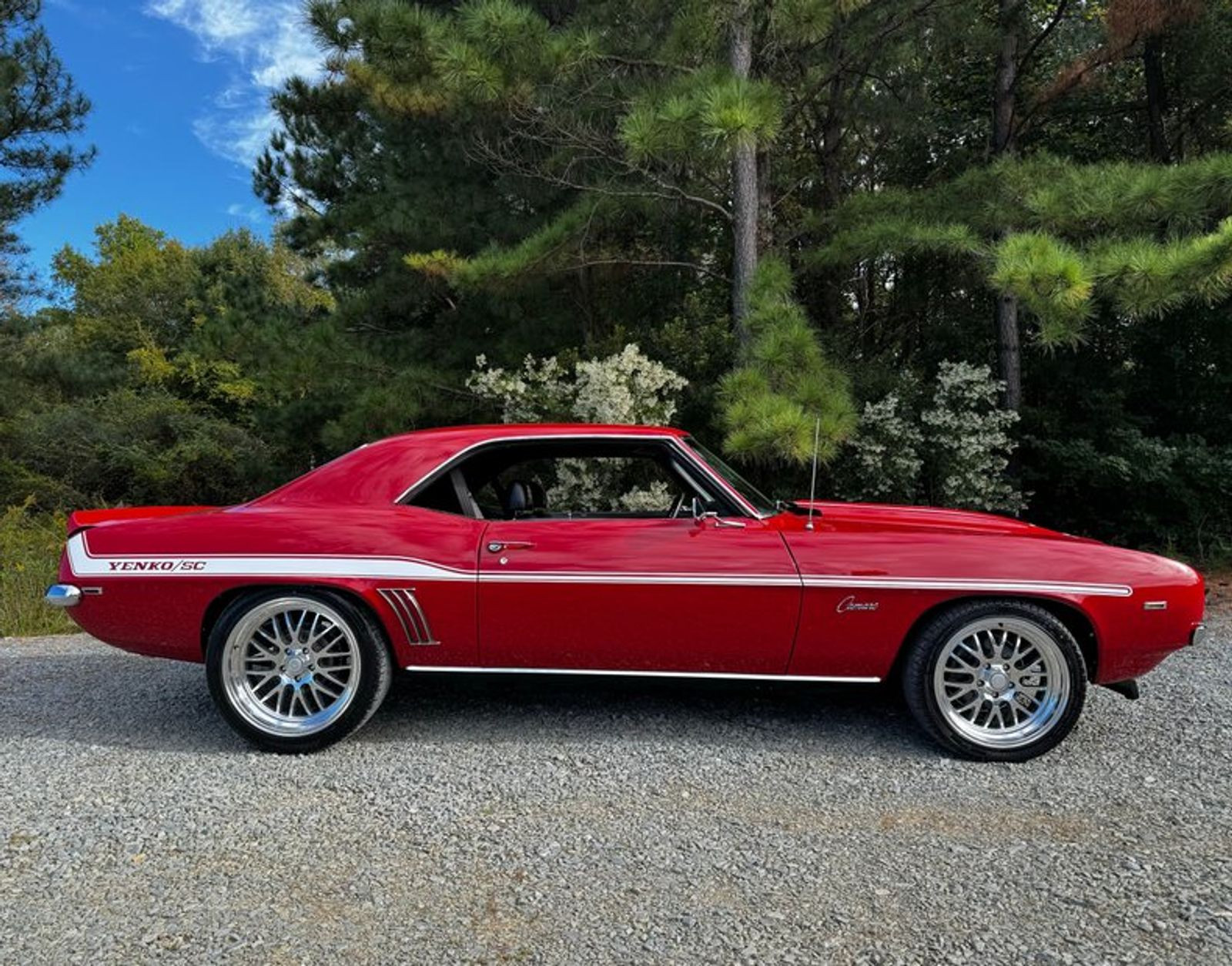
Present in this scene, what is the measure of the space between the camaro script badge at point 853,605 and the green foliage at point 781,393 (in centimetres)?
243

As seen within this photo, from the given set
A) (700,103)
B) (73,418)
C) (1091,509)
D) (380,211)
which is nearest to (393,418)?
(380,211)

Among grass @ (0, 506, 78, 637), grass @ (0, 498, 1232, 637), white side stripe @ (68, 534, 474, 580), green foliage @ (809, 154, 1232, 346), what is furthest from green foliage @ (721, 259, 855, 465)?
grass @ (0, 506, 78, 637)

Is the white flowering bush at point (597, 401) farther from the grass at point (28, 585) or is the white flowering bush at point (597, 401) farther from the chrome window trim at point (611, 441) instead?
the grass at point (28, 585)

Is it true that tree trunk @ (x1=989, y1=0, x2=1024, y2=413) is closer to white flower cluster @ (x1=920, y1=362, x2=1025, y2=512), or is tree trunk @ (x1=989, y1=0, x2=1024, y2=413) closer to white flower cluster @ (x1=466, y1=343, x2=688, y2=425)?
white flower cluster @ (x1=920, y1=362, x2=1025, y2=512)

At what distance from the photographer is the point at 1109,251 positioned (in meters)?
6.16

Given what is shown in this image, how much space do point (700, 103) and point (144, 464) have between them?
15.1m

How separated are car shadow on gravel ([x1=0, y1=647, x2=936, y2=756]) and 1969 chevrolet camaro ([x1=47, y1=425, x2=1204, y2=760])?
172mm

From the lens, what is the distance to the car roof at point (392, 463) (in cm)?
360

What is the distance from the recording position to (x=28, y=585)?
22.9 ft

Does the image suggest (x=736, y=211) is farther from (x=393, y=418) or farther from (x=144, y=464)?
(x=144, y=464)

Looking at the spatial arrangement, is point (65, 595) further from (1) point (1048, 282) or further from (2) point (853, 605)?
(1) point (1048, 282)

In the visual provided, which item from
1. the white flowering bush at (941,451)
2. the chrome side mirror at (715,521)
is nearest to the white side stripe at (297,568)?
the chrome side mirror at (715,521)

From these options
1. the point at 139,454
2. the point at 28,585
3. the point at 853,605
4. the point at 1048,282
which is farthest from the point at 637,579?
the point at 139,454

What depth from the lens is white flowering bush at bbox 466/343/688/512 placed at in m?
6.57
